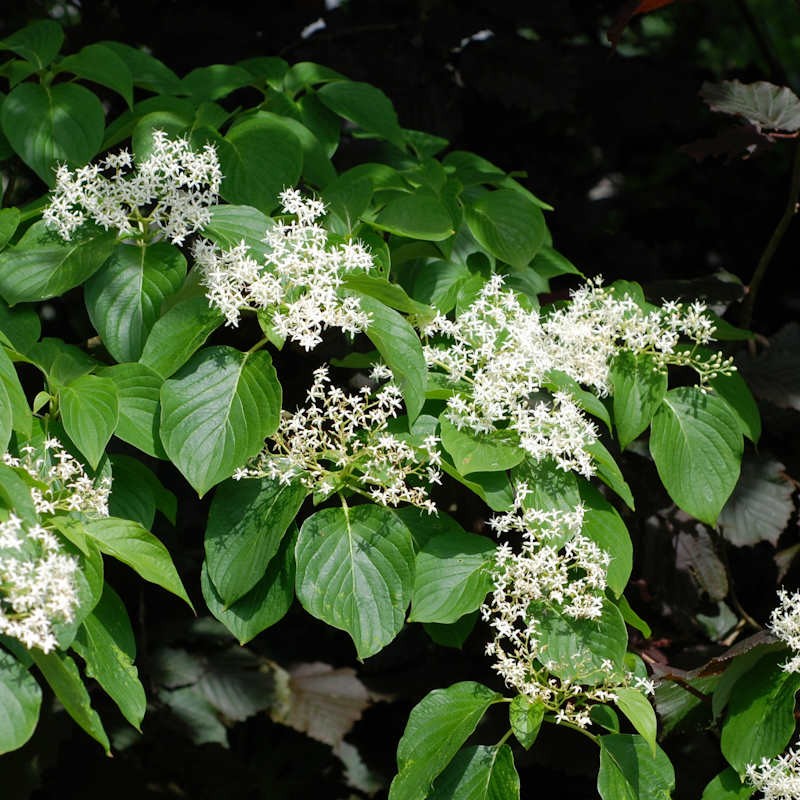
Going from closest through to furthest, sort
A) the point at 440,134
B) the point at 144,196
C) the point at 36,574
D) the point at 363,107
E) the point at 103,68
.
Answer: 1. the point at 36,574
2. the point at 144,196
3. the point at 103,68
4. the point at 363,107
5. the point at 440,134

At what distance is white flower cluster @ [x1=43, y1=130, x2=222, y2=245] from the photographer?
4.91 ft

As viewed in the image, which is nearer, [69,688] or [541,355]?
[69,688]

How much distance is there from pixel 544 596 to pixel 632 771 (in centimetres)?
26

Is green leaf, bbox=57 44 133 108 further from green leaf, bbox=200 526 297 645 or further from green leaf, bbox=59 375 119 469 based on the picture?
green leaf, bbox=200 526 297 645

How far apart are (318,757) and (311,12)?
1.79 meters

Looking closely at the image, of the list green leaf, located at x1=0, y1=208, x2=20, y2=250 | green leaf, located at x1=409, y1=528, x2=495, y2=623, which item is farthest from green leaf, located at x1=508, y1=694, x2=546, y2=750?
green leaf, located at x1=0, y1=208, x2=20, y2=250

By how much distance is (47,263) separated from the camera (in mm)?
1506

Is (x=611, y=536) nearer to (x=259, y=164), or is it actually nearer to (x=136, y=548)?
(x=136, y=548)

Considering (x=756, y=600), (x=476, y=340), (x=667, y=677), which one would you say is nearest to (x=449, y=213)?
(x=476, y=340)

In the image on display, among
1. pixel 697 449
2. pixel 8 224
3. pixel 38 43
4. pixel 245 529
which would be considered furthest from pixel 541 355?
pixel 38 43

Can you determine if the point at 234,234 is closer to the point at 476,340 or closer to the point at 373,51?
the point at 476,340

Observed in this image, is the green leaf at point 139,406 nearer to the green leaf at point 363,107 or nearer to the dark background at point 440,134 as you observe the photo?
the green leaf at point 363,107

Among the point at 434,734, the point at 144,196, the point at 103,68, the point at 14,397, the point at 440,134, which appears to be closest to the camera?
the point at 14,397

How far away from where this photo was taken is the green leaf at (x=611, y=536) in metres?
1.49
